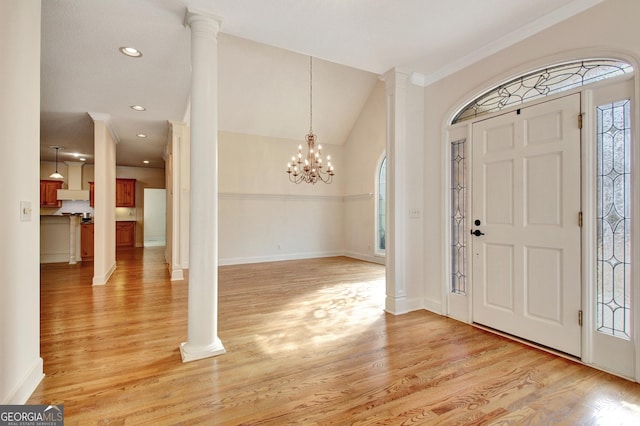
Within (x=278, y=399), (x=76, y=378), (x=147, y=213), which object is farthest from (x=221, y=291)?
(x=147, y=213)

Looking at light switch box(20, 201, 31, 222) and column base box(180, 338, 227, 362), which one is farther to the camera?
column base box(180, 338, 227, 362)

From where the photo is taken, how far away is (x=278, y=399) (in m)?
1.99

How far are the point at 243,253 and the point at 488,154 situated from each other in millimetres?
5760

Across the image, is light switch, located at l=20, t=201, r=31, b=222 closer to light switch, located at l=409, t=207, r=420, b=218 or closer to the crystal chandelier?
light switch, located at l=409, t=207, r=420, b=218

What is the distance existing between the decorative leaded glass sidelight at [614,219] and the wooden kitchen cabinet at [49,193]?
12.1 meters

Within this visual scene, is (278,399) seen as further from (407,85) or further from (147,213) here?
(147,213)

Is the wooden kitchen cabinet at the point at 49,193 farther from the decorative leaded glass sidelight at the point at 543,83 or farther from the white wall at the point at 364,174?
the decorative leaded glass sidelight at the point at 543,83

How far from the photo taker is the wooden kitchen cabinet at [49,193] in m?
9.09

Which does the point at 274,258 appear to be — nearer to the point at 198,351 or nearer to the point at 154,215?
the point at 198,351

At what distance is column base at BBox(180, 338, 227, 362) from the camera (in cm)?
251

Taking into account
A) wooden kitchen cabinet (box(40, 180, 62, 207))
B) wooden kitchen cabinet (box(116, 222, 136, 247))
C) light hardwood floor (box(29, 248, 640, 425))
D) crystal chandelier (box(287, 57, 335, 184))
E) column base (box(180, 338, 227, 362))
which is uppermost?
crystal chandelier (box(287, 57, 335, 184))

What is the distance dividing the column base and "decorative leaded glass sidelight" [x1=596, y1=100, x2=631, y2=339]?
3.10 m

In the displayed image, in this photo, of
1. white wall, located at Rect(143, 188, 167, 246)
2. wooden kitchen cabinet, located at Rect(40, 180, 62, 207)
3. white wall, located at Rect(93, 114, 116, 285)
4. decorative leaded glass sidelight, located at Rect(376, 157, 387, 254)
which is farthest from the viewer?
white wall, located at Rect(143, 188, 167, 246)

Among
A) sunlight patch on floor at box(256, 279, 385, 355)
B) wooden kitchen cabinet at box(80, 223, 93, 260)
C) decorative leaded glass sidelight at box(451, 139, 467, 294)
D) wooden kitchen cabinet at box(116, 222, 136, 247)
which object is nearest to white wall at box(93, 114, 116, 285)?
wooden kitchen cabinet at box(80, 223, 93, 260)
